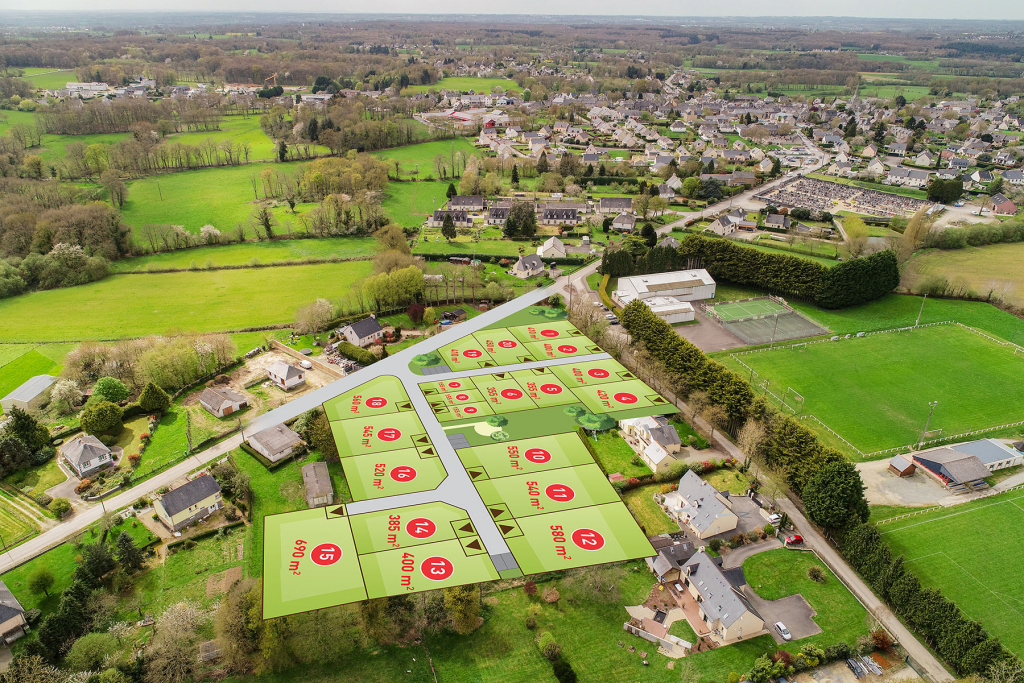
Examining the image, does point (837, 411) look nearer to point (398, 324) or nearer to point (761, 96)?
point (398, 324)

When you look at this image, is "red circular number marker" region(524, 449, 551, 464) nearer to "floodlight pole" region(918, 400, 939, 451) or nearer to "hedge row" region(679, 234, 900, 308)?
"floodlight pole" region(918, 400, 939, 451)

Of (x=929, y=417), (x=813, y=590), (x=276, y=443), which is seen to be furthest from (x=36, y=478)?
(x=929, y=417)

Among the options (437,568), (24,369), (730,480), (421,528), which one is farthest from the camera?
(24,369)

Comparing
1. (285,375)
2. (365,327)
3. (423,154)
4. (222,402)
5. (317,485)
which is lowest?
(317,485)

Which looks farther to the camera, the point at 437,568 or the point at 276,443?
the point at 276,443

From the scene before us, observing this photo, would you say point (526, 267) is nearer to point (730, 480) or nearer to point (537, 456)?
point (537, 456)
